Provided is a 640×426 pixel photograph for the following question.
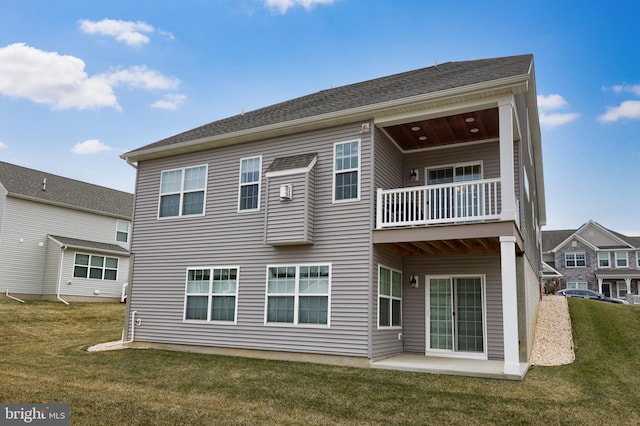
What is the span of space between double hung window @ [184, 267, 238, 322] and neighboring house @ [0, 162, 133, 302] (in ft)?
38.6

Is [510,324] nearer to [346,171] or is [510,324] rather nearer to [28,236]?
[346,171]

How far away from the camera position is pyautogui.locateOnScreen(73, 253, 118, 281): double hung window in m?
22.5

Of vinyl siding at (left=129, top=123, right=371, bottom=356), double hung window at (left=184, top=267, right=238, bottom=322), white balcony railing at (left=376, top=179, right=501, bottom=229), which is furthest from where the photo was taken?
double hung window at (left=184, top=267, right=238, bottom=322)

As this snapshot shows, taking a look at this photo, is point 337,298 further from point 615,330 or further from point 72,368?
point 615,330

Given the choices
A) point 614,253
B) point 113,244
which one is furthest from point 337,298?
point 614,253

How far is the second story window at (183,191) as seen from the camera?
1270 centimetres

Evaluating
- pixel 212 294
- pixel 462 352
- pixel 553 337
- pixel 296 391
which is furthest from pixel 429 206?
pixel 553 337

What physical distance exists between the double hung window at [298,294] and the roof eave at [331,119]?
3262mm

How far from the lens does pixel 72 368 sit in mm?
9289

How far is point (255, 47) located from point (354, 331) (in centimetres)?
1194

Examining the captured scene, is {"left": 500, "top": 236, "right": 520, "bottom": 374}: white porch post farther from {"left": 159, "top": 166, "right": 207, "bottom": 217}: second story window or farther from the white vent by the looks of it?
{"left": 159, "top": 166, "right": 207, "bottom": 217}: second story window

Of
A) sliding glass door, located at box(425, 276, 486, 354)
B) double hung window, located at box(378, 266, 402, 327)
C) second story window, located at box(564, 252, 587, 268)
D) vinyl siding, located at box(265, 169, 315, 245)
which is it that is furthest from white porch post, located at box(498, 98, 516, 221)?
second story window, located at box(564, 252, 587, 268)

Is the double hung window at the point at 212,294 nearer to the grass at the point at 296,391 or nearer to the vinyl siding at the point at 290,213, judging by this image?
the grass at the point at 296,391

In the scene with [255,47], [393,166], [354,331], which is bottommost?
[354,331]
